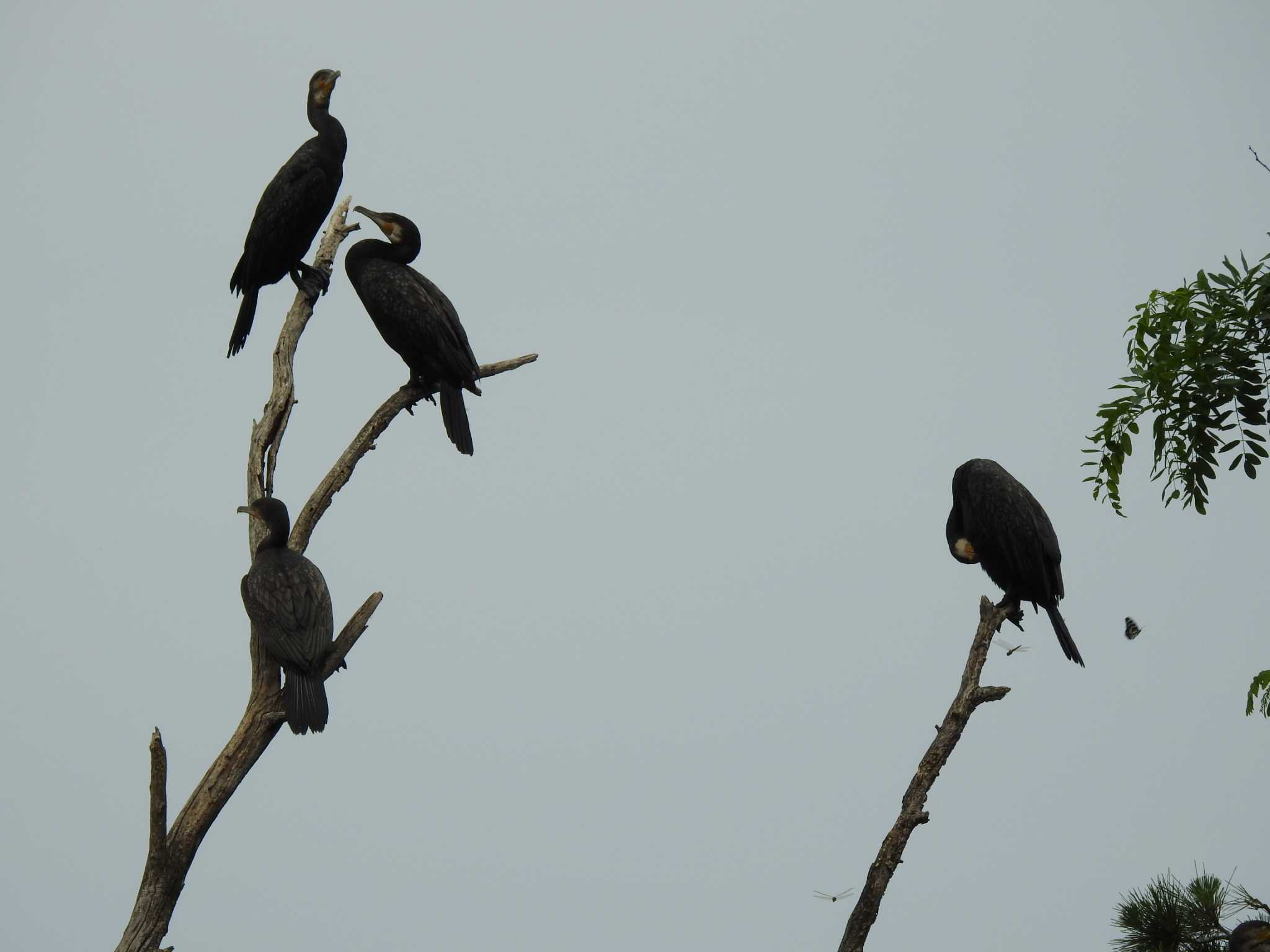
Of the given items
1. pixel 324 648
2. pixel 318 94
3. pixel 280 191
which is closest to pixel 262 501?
pixel 324 648

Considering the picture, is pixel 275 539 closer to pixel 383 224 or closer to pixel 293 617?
pixel 293 617

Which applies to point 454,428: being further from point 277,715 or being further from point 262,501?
point 277,715

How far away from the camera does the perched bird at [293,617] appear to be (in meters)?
5.85

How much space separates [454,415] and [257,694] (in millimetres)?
2104

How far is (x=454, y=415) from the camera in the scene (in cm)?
753

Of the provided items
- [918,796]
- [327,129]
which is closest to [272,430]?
[327,129]

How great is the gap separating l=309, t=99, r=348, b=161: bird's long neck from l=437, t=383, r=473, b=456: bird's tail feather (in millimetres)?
1812

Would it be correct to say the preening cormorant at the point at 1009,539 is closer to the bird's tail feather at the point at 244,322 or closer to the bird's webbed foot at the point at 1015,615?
the bird's webbed foot at the point at 1015,615

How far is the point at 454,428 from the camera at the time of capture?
751cm

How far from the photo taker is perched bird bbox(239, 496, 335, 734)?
5848 mm

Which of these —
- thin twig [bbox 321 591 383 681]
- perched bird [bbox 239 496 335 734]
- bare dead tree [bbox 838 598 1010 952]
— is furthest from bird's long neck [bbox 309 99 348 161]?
bare dead tree [bbox 838 598 1010 952]

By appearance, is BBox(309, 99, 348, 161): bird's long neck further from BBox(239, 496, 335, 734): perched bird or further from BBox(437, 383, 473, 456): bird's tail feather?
BBox(239, 496, 335, 734): perched bird

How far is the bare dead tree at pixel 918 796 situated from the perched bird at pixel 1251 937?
46.1 inches

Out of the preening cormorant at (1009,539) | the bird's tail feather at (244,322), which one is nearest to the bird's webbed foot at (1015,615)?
the preening cormorant at (1009,539)
